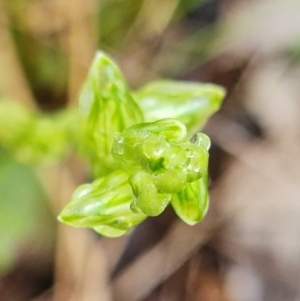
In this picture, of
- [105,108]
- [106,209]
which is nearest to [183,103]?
[105,108]

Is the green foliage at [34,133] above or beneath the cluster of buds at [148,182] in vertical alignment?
beneath

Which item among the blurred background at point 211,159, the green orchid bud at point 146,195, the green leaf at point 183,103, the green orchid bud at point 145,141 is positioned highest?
the green orchid bud at point 145,141

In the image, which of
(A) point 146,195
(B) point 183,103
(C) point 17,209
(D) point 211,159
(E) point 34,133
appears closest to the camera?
(A) point 146,195

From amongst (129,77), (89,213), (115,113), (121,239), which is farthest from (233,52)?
(89,213)

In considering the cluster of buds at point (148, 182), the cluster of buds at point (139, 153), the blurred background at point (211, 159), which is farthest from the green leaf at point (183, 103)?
the blurred background at point (211, 159)

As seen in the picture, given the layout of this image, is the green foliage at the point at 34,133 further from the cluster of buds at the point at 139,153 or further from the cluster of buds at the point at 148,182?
the cluster of buds at the point at 148,182

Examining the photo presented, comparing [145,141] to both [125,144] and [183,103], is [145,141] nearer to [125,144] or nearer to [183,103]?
[125,144]
